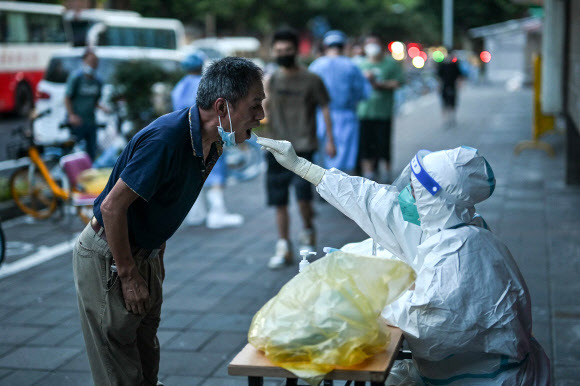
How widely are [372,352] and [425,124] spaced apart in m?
17.6

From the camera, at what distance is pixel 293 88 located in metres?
6.40

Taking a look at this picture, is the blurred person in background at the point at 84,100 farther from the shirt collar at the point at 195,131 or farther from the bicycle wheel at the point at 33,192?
the shirt collar at the point at 195,131

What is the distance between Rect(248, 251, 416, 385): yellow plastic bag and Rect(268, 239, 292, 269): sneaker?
3.88 m

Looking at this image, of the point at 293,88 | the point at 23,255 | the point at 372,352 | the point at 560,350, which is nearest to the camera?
the point at 372,352

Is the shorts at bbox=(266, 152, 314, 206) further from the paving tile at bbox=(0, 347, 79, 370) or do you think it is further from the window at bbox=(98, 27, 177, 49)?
the window at bbox=(98, 27, 177, 49)

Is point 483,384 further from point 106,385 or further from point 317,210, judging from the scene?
point 317,210

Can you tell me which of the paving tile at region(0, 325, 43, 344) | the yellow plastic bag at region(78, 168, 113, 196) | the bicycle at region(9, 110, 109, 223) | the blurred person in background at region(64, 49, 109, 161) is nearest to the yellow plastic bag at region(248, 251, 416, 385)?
the paving tile at region(0, 325, 43, 344)

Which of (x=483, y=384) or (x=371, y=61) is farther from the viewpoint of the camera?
(x=371, y=61)

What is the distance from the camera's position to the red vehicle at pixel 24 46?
21.3 meters

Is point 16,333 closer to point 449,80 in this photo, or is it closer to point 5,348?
point 5,348

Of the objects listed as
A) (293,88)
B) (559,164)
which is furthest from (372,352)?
(559,164)

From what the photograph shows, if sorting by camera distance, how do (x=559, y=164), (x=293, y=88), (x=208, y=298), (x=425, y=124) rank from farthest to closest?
Result: (x=425, y=124)
(x=559, y=164)
(x=293, y=88)
(x=208, y=298)

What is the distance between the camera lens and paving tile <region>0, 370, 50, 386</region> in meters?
4.11

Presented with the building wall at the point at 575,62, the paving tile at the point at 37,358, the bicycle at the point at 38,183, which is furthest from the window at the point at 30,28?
the paving tile at the point at 37,358
